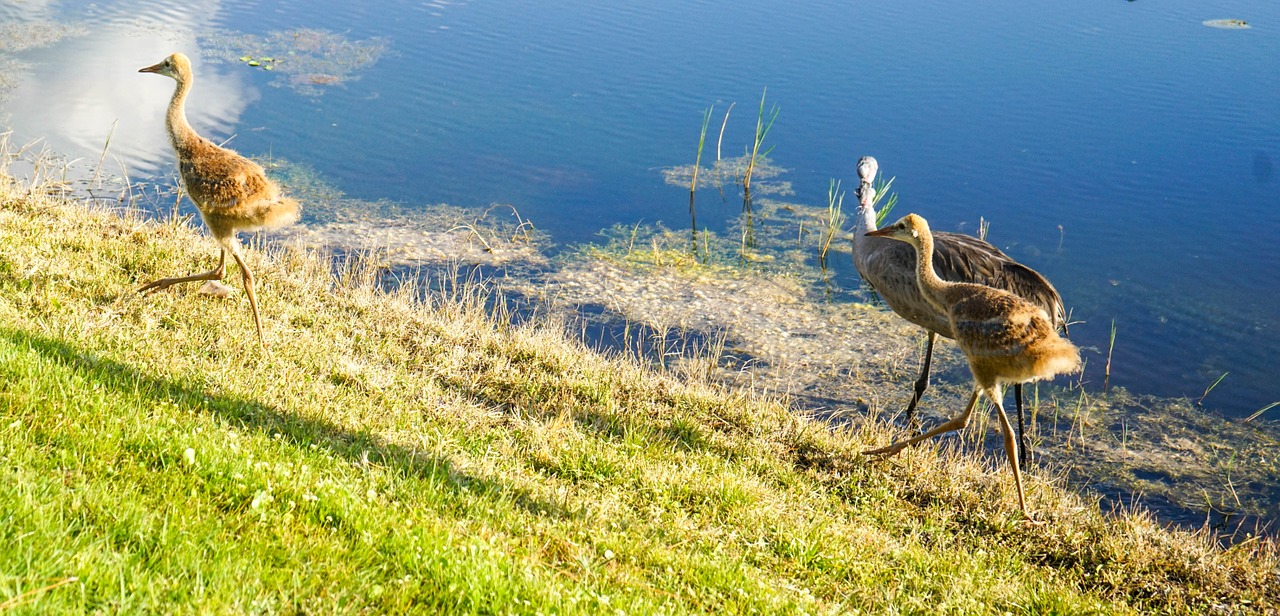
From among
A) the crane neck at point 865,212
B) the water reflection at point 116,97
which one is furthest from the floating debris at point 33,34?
the crane neck at point 865,212

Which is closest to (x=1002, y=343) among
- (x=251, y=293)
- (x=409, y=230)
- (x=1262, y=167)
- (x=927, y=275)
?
(x=927, y=275)

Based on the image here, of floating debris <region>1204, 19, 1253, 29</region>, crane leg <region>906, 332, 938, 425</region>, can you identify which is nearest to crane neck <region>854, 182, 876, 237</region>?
crane leg <region>906, 332, 938, 425</region>

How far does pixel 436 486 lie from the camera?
4.61 metres

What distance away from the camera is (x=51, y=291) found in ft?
20.6

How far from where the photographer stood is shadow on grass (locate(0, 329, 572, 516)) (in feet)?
15.5

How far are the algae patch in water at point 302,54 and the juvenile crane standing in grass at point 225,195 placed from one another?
29.3 feet

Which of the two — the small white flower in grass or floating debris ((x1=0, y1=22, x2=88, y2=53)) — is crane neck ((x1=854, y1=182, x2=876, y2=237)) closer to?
the small white flower in grass

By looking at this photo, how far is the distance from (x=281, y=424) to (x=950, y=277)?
15.8ft

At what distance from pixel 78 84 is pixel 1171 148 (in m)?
15.5

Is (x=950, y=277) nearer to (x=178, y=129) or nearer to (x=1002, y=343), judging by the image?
(x=1002, y=343)

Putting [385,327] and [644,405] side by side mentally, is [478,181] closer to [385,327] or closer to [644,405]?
[385,327]

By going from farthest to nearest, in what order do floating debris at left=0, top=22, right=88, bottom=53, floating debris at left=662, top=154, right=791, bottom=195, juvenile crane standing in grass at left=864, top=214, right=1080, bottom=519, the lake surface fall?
floating debris at left=0, top=22, right=88, bottom=53 < floating debris at left=662, top=154, right=791, bottom=195 < the lake surface < juvenile crane standing in grass at left=864, top=214, right=1080, bottom=519

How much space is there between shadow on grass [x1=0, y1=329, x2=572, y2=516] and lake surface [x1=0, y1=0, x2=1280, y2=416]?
644 cm

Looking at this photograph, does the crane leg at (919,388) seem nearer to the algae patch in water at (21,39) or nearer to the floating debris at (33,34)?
the algae patch in water at (21,39)
